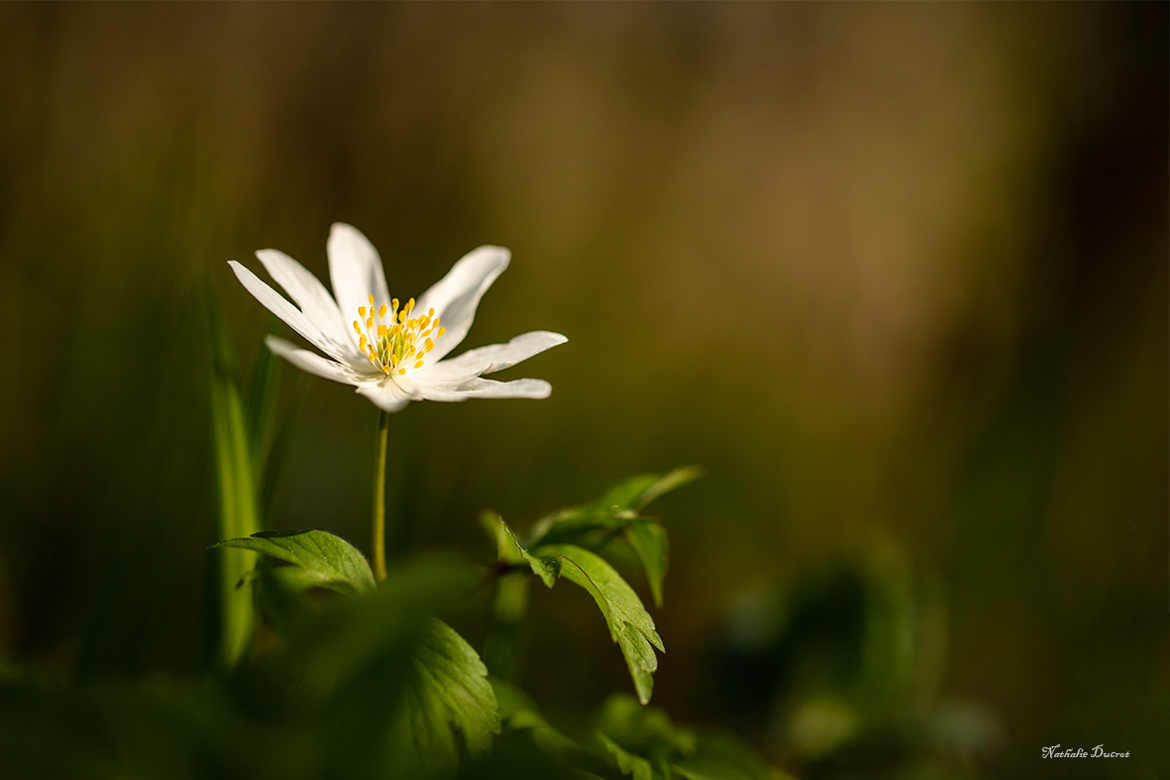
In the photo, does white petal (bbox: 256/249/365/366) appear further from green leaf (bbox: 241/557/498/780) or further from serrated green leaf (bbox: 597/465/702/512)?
green leaf (bbox: 241/557/498/780)

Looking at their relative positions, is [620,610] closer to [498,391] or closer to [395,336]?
[498,391]

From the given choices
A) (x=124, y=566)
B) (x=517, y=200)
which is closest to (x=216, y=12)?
(x=517, y=200)

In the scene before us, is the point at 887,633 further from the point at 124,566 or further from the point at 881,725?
the point at 124,566

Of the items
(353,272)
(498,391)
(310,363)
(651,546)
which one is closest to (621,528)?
(651,546)

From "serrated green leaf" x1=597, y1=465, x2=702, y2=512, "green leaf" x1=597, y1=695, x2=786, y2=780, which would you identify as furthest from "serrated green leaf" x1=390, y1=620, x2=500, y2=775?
"serrated green leaf" x1=597, y1=465, x2=702, y2=512

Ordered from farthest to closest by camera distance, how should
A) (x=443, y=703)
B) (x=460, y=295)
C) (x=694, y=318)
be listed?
(x=694, y=318) → (x=460, y=295) → (x=443, y=703)
